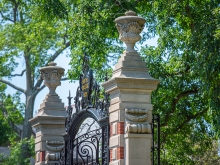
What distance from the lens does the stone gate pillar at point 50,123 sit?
51.9 ft

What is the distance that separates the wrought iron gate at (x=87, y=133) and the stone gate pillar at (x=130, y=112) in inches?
26.1

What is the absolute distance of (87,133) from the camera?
45.4 ft

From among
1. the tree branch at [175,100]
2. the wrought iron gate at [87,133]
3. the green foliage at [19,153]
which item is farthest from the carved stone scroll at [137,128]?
the green foliage at [19,153]

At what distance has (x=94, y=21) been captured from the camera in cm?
1858

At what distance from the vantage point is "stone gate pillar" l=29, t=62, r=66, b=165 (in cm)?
1583

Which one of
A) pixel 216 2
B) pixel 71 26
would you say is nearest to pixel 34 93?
pixel 71 26

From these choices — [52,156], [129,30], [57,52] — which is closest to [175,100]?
[52,156]

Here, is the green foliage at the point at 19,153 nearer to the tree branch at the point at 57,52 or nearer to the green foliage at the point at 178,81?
the tree branch at the point at 57,52

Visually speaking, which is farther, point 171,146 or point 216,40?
point 171,146

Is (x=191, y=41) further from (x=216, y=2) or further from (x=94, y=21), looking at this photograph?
(x=94, y=21)

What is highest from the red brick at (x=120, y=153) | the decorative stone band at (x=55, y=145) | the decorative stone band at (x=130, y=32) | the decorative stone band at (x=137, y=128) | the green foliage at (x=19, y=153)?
the green foliage at (x=19, y=153)

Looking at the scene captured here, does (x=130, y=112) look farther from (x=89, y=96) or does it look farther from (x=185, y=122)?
(x=185, y=122)

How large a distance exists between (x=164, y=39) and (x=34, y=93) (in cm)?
1788

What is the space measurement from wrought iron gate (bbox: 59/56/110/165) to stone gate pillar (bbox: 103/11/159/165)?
2.18 ft
